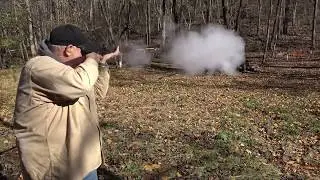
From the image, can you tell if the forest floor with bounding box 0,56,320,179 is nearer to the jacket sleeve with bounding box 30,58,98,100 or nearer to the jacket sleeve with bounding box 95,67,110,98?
the jacket sleeve with bounding box 95,67,110,98

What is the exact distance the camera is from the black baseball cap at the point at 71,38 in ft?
11.1

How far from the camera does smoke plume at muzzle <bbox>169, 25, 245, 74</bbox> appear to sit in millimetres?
26094

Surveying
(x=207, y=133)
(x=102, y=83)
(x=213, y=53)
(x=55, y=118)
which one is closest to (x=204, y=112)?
(x=207, y=133)

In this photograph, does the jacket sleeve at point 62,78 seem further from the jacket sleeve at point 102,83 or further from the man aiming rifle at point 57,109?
the jacket sleeve at point 102,83

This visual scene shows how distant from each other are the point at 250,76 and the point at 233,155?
16.2 metres

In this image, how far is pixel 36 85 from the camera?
3.30 metres

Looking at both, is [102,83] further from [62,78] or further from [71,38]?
[62,78]

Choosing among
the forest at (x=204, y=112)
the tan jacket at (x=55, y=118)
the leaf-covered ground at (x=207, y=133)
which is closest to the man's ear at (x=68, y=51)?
the tan jacket at (x=55, y=118)

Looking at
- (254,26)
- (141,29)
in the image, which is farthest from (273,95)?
(141,29)

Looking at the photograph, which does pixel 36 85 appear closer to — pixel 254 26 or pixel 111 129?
pixel 111 129

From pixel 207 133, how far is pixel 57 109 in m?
6.76

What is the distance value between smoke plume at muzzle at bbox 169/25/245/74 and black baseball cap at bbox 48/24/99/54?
22628 millimetres

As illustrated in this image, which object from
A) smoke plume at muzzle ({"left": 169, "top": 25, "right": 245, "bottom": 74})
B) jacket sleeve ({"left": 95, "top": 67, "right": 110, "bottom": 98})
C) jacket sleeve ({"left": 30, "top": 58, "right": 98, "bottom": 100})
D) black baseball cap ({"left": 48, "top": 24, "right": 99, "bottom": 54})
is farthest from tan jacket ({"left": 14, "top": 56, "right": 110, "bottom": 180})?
smoke plume at muzzle ({"left": 169, "top": 25, "right": 245, "bottom": 74})

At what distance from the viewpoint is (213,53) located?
26172mm
